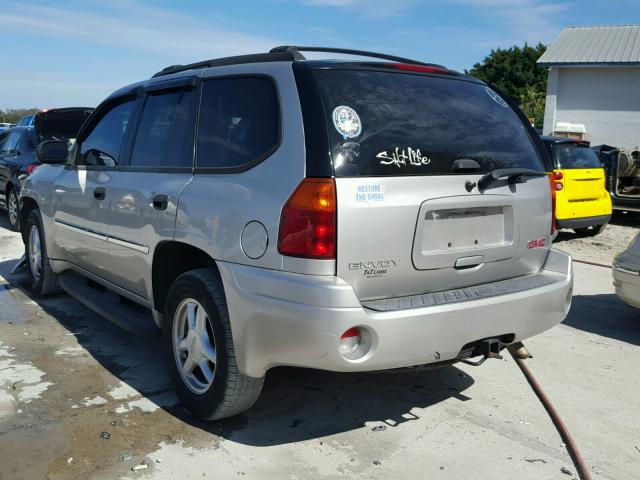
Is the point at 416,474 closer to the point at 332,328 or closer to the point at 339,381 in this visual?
the point at 332,328

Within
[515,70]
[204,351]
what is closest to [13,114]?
[515,70]

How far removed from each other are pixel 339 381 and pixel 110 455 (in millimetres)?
1544

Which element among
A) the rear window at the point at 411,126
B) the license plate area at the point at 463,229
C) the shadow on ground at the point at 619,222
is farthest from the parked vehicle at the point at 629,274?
the shadow on ground at the point at 619,222

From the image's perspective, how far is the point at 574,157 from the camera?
33.3 ft

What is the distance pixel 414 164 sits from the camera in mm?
3195

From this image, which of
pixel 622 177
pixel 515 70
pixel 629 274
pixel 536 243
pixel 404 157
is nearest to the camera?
pixel 404 157

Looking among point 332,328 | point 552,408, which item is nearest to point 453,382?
point 552,408

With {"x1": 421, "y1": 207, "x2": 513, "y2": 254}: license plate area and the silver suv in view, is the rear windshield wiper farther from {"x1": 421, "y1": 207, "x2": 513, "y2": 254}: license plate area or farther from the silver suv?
{"x1": 421, "y1": 207, "x2": 513, "y2": 254}: license plate area

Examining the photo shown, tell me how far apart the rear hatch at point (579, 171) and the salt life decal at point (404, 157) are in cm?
730

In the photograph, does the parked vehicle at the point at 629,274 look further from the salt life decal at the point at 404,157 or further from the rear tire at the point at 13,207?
the rear tire at the point at 13,207

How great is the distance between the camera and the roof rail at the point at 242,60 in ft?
11.1

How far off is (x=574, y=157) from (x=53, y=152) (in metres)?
7.77

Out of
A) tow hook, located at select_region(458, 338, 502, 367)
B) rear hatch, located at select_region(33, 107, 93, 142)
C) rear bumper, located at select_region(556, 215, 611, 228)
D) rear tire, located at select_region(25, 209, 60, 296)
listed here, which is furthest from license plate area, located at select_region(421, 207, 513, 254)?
rear hatch, located at select_region(33, 107, 93, 142)

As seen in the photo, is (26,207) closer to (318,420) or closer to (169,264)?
(169,264)
